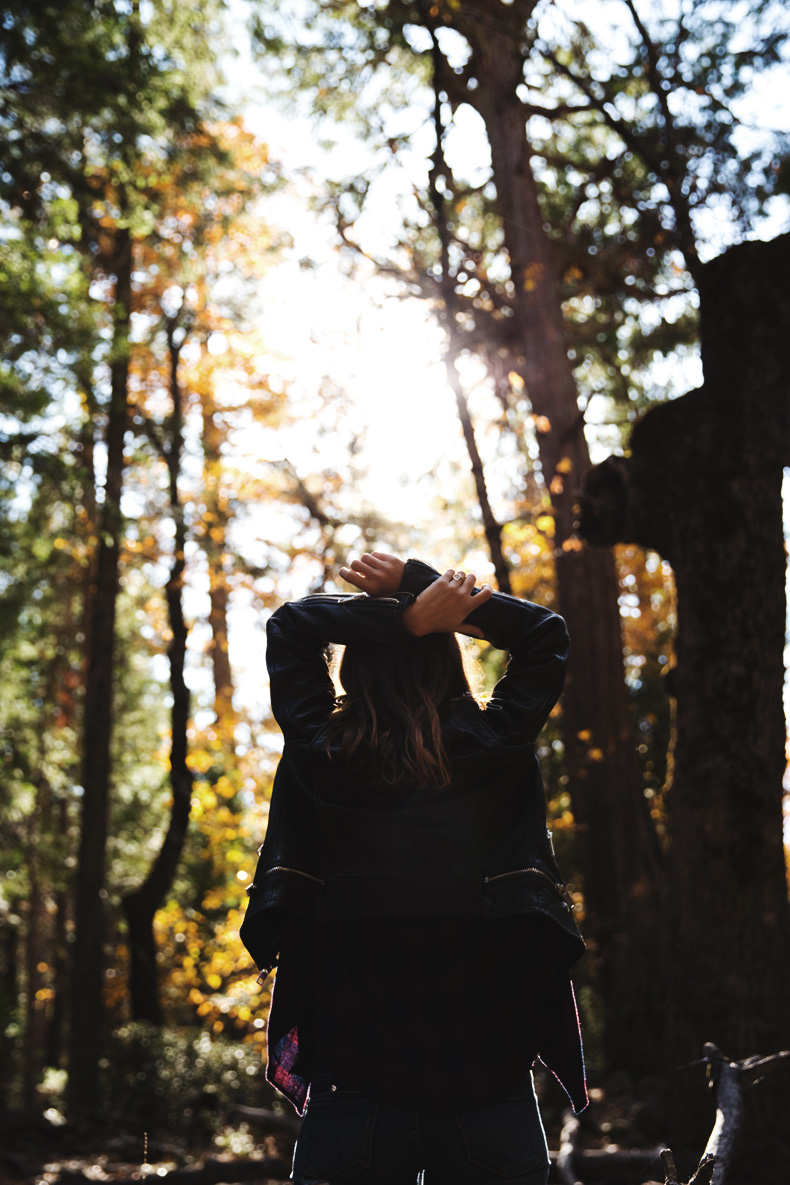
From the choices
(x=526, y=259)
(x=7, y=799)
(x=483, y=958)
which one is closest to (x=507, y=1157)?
(x=483, y=958)

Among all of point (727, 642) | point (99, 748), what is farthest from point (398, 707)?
point (99, 748)

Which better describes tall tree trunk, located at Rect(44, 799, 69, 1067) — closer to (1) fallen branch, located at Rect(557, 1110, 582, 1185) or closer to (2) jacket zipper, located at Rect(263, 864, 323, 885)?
(1) fallen branch, located at Rect(557, 1110, 582, 1185)

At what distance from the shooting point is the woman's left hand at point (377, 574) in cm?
209

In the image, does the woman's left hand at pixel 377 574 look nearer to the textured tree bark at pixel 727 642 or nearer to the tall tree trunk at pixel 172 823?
the textured tree bark at pixel 727 642

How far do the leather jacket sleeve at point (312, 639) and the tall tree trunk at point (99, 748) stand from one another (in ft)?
28.7

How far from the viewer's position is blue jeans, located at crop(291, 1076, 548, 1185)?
1617 millimetres

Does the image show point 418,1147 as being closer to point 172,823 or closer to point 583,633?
point 583,633

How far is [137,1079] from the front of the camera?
29.3 ft

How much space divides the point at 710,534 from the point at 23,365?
675 centimetres

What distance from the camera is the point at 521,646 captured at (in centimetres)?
206

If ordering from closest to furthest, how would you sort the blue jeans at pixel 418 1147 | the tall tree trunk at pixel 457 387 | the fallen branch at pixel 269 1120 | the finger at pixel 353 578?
the blue jeans at pixel 418 1147
the finger at pixel 353 578
the tall tree trunk at pixel 457 387
the fallen branch at pixel 269 1120

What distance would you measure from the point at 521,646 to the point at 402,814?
511 millimetres

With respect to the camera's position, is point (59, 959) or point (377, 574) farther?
point (59, 959)

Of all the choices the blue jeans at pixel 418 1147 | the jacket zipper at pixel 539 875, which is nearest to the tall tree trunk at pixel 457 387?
the jacket zipper at pixel 539 875
